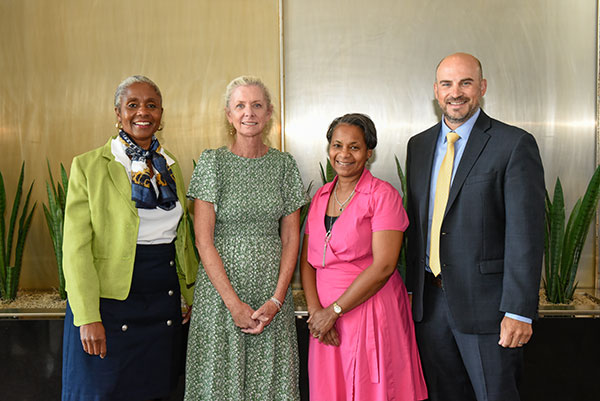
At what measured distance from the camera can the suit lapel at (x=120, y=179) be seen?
2088 millimetres

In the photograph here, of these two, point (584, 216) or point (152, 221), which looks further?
point (584, 216)

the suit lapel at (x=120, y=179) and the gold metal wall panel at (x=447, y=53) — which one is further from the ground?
the gold metal wall panel at (x=447, y=53)

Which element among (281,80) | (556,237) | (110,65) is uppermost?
(110,65)

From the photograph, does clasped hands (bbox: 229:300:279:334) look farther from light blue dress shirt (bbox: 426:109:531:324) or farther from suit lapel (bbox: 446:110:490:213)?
suit lapel (bbox: 446:110:490:213)

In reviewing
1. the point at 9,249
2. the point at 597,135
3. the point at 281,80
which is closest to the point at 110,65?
the point at 281,80

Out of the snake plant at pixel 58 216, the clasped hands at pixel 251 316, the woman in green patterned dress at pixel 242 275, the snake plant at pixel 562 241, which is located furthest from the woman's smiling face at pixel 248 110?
the snake plant at pixel 562 241

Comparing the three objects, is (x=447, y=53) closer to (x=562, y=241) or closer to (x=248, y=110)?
(x=562, y=241)

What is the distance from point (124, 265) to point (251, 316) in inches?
22.2

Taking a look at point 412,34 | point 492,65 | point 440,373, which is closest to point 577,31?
point 492,65

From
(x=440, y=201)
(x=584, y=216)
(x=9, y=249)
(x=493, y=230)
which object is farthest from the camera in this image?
(x=9, y=249)

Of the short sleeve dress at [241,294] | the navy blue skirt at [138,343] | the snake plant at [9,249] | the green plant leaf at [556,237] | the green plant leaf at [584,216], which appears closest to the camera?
the navy blue skirt at [138,343]

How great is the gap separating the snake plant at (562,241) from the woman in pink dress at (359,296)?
4.61ft

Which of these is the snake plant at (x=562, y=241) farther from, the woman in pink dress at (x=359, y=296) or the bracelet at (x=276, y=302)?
the bracelet at (x=276, y=302)

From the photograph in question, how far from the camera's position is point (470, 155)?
80.6 inches
